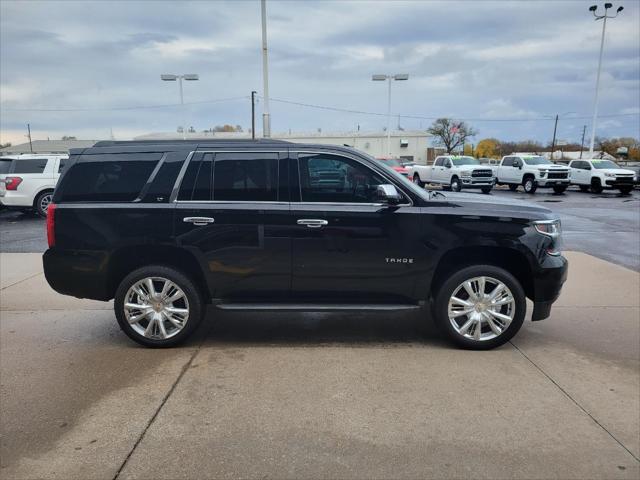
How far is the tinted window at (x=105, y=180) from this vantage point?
4625 millimetres

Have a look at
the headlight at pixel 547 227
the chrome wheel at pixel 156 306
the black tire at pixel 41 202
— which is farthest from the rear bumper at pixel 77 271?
the black tire at pixel 41 202

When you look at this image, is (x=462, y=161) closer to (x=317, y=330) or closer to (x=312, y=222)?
(x=317, y=330)

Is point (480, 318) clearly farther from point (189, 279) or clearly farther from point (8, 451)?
point (8, 451)

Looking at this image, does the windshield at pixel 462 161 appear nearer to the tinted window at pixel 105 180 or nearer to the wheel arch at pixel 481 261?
the wheel arch at pixel 481 261

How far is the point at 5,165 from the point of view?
15.0 meters

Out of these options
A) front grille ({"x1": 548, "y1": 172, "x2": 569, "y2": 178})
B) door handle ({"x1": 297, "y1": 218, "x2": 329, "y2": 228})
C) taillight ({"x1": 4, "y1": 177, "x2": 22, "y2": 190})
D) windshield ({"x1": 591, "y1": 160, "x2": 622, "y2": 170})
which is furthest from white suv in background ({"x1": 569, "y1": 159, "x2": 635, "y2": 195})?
door handle ({"x1": 297, "y1": 218, "x2": 329, "y2": 228})

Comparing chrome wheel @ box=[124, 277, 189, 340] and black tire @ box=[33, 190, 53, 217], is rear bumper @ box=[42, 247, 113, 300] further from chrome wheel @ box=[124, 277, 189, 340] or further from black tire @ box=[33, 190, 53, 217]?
black tire @ box=[33, 190, 53, 217]

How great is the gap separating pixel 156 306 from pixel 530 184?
82.8 ft

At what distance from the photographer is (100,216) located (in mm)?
4574

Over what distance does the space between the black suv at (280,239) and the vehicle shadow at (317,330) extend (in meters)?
0.43

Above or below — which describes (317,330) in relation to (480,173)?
below

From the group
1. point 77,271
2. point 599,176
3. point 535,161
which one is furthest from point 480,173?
point 77,271

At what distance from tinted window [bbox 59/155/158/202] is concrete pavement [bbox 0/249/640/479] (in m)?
1.42

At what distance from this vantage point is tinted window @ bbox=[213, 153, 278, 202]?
15.1 ft
